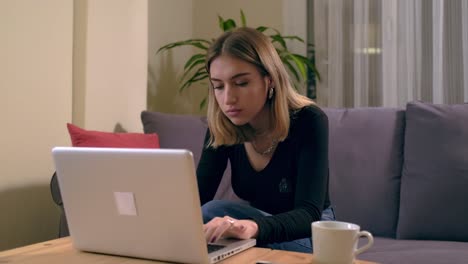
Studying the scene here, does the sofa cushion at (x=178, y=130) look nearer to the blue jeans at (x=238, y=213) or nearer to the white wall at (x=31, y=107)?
the white wall at (x=31, y=107)

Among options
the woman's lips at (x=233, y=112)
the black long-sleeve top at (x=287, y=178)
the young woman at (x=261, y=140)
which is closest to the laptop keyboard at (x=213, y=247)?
the black long-sleeve top at (x=287, y=178)

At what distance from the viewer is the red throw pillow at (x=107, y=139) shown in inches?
75.8

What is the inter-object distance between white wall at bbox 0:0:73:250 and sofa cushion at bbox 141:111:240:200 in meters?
0.36

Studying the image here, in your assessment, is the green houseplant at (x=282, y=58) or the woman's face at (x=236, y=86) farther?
the green houseplant at (x=282, y=58)

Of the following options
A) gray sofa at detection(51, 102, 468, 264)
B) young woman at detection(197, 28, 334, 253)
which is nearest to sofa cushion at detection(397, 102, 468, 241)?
gray sofa at detection(51, 102, 468, 264)

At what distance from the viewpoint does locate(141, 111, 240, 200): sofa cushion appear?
221 centimetres

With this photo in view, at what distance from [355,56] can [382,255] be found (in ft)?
4.39

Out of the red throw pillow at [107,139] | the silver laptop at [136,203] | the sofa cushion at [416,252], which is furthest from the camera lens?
the red throw pillow at [107,139]

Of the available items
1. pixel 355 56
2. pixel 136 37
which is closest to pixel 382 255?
pixel 355 56

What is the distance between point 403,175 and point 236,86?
0.88m

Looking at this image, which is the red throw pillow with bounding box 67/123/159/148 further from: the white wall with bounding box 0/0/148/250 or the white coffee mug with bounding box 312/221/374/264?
the white coffee mug with bounding box 312/221/374/264

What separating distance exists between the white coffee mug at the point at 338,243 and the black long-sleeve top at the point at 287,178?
0.22 metres

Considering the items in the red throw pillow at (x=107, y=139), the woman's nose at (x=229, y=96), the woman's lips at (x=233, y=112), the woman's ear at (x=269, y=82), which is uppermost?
the woman's ear at (x=269, y=82)

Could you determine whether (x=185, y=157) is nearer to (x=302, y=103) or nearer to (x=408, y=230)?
(x=302, y=103)
